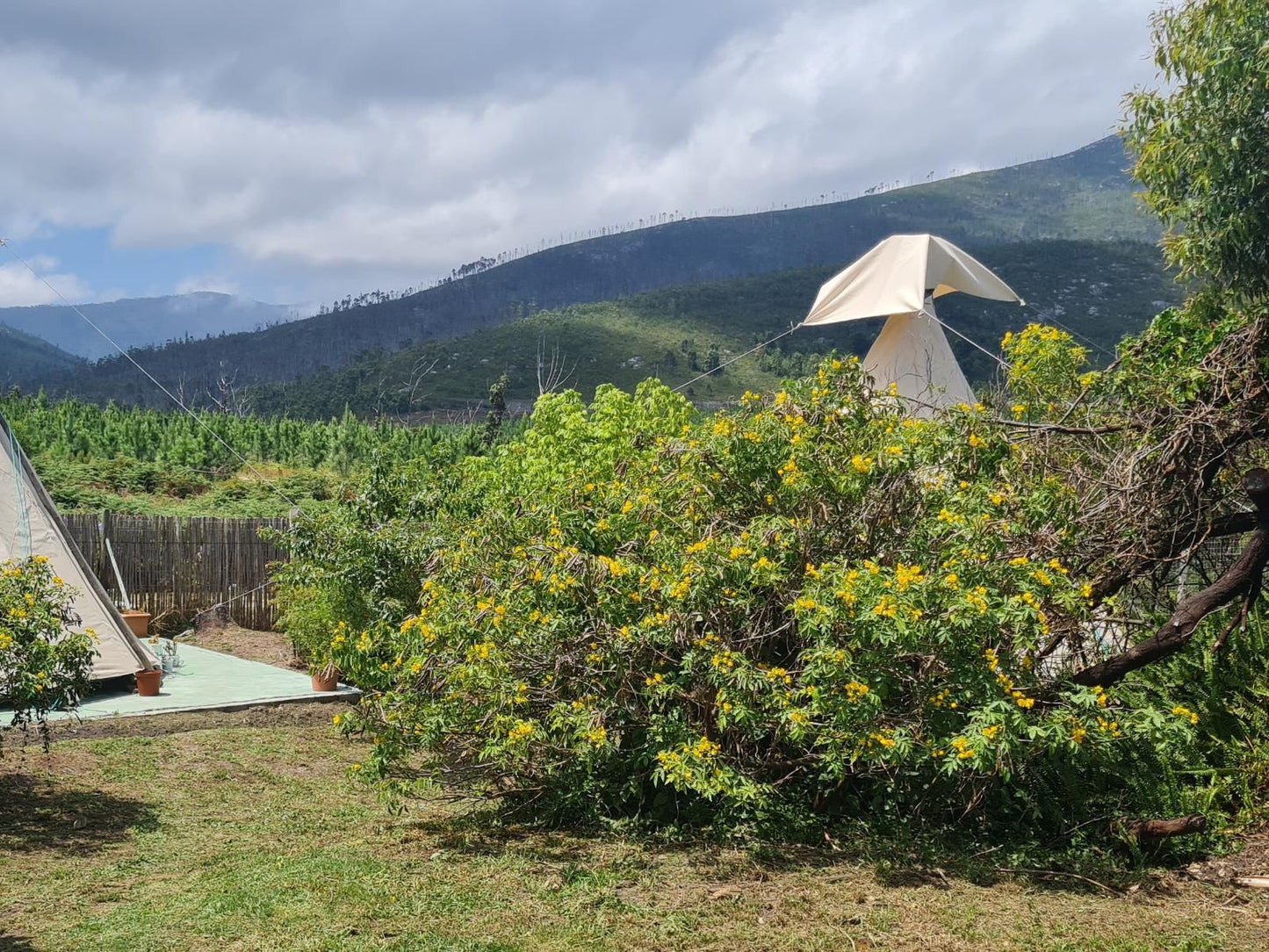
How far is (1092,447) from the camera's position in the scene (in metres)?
6.16

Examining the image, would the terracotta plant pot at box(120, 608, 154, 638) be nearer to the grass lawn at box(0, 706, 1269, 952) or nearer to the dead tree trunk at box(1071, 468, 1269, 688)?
the grass lawn at box(0, 706, 1269, 952)

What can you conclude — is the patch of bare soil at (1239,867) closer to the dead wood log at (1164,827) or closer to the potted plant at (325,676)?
the dead wood log at (1164,827)

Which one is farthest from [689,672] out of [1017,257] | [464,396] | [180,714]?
[1017,257]

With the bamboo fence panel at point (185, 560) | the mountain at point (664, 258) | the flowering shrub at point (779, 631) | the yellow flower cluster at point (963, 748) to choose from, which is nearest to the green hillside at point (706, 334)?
the mountain at point (664, 258)

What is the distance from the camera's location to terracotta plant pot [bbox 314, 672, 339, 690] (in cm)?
977

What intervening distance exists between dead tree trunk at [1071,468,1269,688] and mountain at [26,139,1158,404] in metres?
67.6

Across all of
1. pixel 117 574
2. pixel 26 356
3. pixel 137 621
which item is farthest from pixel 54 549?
pixel 26 356

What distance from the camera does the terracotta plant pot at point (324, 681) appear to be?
32.0 feet

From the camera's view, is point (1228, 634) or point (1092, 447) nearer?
point (1228, 634)

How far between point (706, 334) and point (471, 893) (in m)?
58.5

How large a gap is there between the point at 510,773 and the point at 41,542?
577 cm

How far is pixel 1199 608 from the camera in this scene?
17.5ft

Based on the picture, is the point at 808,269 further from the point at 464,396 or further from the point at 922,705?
the point at 922,705

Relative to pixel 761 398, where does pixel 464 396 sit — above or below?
above
